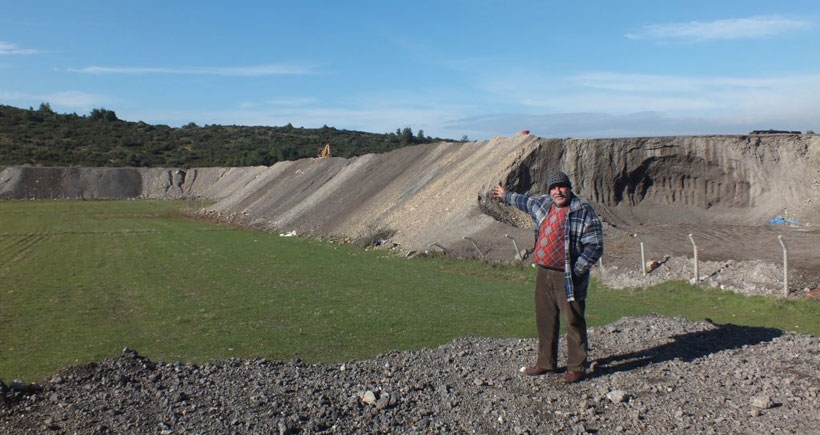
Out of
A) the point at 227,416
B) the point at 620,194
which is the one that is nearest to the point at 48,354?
the point at 227,416

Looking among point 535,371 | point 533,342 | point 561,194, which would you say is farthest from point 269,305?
point 561,194

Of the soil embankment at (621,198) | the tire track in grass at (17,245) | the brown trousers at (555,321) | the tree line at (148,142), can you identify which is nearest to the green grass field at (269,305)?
the tire track in grass at (17,245)

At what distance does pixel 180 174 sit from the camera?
7844 cm

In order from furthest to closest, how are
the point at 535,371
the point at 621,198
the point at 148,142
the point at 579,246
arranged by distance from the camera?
the point at 148,142 < the point at 621,198 < the point at 535,371 < the point at 579,246

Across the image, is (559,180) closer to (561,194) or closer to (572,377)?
(561,194)

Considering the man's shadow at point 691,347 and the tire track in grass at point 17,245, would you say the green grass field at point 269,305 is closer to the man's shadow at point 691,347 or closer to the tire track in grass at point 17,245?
the tire track in grass at point 17,245

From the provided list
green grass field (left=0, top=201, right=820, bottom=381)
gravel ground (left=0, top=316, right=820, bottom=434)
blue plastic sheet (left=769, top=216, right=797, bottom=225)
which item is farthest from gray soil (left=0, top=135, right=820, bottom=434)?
green grass field (left=0, top=201, right=820, bottom=381)

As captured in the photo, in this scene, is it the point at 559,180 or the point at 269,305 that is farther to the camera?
the point at 269,305

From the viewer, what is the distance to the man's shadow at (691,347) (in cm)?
790

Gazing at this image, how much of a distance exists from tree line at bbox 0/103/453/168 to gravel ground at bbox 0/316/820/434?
8537 cm

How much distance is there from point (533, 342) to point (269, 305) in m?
6.00

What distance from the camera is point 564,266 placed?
23.9 feet

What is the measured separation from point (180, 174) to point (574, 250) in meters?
75.4

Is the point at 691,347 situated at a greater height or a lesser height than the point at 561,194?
lesser
